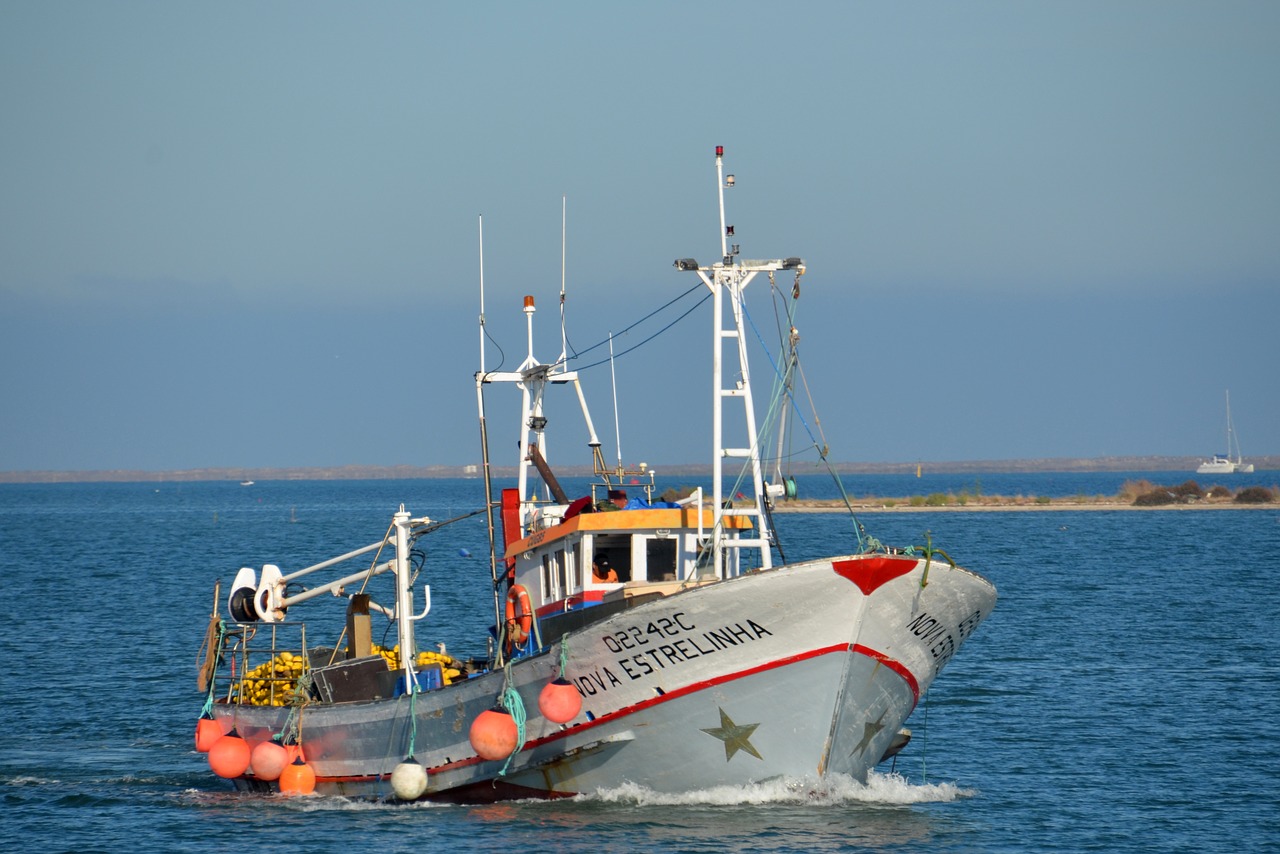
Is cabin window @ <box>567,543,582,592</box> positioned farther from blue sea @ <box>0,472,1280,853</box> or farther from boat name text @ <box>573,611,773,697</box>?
blue sea @ <box>0,472,1280,853</box>

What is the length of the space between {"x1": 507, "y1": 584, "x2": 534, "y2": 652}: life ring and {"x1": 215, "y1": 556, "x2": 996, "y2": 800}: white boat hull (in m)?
1.16

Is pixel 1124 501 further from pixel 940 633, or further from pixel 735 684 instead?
pixel 735 684

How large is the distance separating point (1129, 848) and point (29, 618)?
4179 centimetres

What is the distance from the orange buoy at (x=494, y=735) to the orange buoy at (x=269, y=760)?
410 cm

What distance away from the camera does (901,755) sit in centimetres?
2870

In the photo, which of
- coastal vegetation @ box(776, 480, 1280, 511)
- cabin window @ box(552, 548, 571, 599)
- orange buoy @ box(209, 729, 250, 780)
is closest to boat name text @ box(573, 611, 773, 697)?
cabin window @ box(552, 548, 571, 599)

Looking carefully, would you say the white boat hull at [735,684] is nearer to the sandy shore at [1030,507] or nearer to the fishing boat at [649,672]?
the fishing boat at [649,672]

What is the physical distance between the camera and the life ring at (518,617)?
23.4 m

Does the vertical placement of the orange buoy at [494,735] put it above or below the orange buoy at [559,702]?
below

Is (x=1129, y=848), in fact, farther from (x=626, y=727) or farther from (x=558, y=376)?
(x=558, y=376)

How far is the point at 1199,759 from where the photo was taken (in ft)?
92.7

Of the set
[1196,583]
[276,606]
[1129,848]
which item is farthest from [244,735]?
[1196,583]

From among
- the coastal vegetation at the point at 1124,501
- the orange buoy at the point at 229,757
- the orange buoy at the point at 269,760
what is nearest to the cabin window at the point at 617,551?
the orange buoy at the point at 269,760

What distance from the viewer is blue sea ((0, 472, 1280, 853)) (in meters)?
21.9
